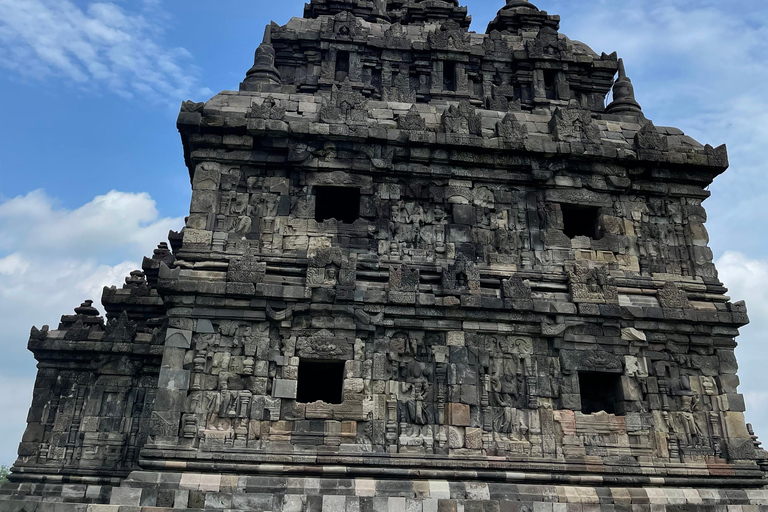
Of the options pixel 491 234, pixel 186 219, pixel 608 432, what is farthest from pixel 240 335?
pixel 608 432

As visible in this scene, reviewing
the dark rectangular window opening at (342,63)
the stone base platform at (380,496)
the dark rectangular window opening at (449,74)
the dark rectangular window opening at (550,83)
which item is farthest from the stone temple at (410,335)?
the dark rectangular window opening at (449,74)

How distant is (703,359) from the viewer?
1357 centimetres

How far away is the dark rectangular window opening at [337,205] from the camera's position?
1472 centimetres

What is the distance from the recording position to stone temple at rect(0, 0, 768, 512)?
11.9m

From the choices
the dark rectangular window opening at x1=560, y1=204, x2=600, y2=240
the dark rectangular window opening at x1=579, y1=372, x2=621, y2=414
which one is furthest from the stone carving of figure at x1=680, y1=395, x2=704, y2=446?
the dark rectangular window opening at x1=560, y1=204, x2=600, y2=240

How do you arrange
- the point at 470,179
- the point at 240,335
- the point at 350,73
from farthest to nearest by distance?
the point at 350,73 → the point at 470,179 → the point at 240,335

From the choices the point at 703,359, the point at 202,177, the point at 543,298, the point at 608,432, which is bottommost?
the point at 608,432

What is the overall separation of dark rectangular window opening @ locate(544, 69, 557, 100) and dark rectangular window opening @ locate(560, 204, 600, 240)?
5082 millimetres

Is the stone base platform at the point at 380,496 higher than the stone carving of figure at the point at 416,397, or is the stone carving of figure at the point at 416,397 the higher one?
the stone carving of figure at the point at 416,397

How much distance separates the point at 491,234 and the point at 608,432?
15.3 feet

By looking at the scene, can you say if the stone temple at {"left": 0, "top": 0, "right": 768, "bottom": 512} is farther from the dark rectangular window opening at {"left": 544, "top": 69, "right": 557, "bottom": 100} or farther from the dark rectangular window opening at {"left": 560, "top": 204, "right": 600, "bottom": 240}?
the dark rectangular window opening at {"left": 544, "top": 69, "right": 557, "bottom": 100}

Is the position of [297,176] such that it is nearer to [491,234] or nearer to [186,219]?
[186,219]

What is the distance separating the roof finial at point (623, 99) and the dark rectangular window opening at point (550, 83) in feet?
5.80

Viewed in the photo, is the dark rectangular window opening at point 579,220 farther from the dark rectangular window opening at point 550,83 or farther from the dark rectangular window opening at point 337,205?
the dark rectangular window opening at point 550,83
